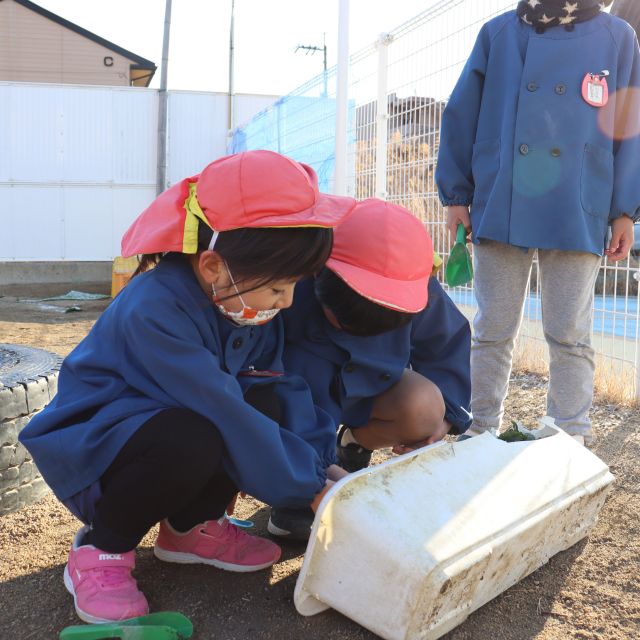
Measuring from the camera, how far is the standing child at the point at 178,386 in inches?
50.4

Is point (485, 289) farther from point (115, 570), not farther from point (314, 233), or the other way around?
point (115, 570)

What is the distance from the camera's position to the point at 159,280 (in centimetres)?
136

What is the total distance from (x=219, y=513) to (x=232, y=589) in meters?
0.17

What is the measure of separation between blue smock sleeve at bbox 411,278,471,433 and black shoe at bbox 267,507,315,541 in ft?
1.46

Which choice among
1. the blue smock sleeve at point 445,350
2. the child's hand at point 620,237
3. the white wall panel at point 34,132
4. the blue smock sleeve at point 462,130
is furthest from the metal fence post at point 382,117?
the white wall panel at point 34,132

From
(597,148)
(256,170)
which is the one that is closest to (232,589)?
(256,170)

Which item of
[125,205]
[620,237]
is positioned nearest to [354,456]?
[620,237]

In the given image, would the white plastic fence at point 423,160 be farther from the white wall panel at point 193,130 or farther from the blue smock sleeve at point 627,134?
the white wall panel at point 193,130

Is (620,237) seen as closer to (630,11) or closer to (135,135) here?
(630,11)

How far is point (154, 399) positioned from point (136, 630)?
0.39 m

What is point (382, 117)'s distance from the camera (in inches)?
166

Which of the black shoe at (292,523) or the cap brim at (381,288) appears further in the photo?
the black shoe at (292,523)

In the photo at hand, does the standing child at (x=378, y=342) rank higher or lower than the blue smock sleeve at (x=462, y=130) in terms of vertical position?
lower

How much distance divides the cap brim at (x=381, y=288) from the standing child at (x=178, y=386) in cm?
9
